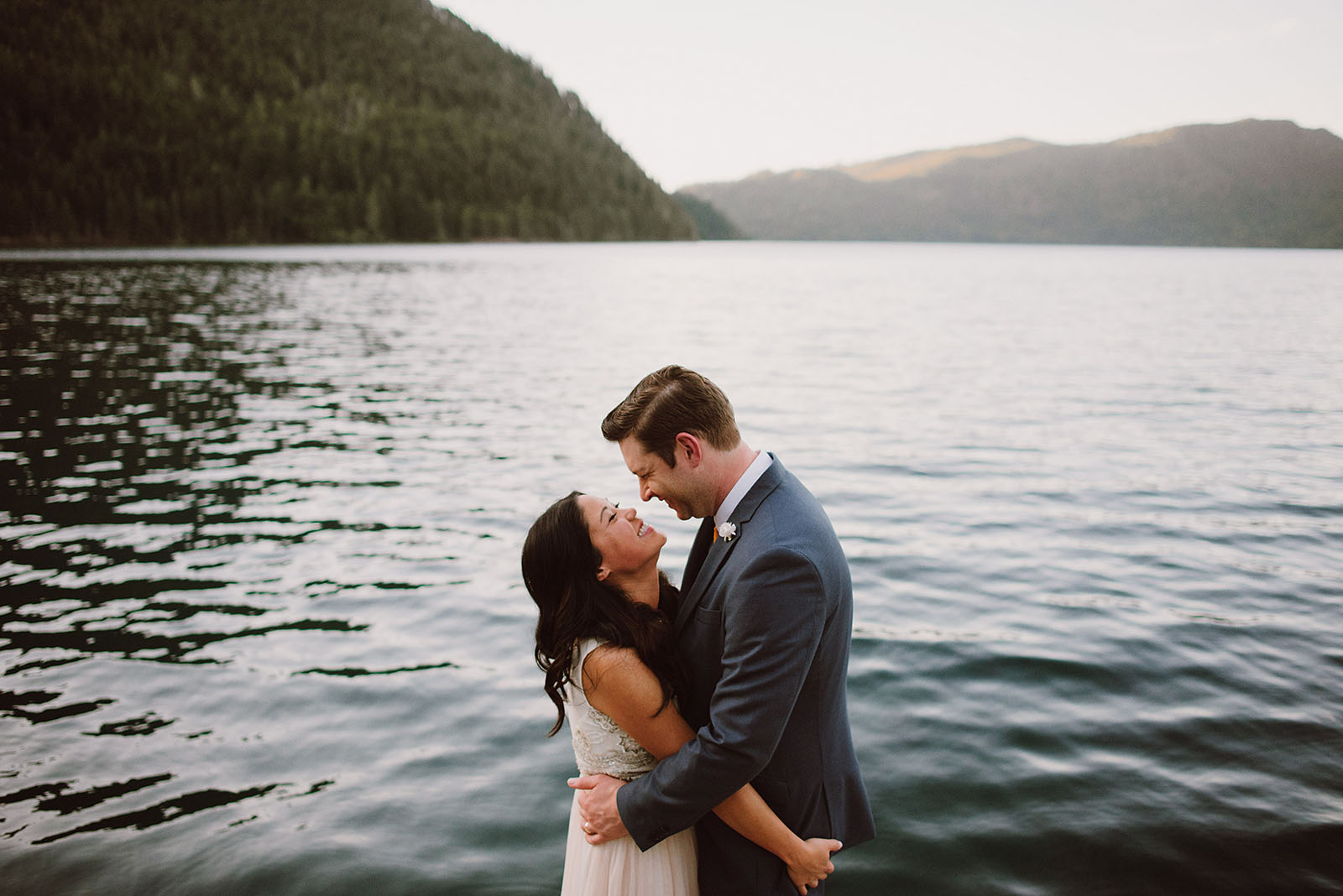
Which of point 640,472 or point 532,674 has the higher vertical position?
point 640,472

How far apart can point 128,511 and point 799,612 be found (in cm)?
1343

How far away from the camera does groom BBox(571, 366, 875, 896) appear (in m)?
2.51

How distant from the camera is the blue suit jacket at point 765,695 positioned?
8.23ft

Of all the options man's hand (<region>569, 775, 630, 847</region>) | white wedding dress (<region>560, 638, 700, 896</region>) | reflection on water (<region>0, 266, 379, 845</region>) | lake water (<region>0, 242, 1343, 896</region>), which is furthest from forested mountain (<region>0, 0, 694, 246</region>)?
man's hand (<region>569, 775, 630, 847</region>)

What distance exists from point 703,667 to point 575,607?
0.48 metres

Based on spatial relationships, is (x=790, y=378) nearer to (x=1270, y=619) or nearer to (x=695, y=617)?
(x=1270, y=619)

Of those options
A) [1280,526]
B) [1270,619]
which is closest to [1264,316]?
[1280,526]

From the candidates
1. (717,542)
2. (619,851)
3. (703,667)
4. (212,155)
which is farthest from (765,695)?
(212,155)

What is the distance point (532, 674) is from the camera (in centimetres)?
821

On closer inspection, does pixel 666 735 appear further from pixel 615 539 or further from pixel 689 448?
pixel 689 448

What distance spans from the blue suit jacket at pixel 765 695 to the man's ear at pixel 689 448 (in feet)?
0.69

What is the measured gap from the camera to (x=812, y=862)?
2809mm

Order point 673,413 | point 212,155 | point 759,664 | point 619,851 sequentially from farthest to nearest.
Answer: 1. point 212,155
2. point 619,851
3. point 673,413
4. point 759,664

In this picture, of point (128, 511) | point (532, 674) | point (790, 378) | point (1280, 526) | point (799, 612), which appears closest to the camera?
point (799, 612)
